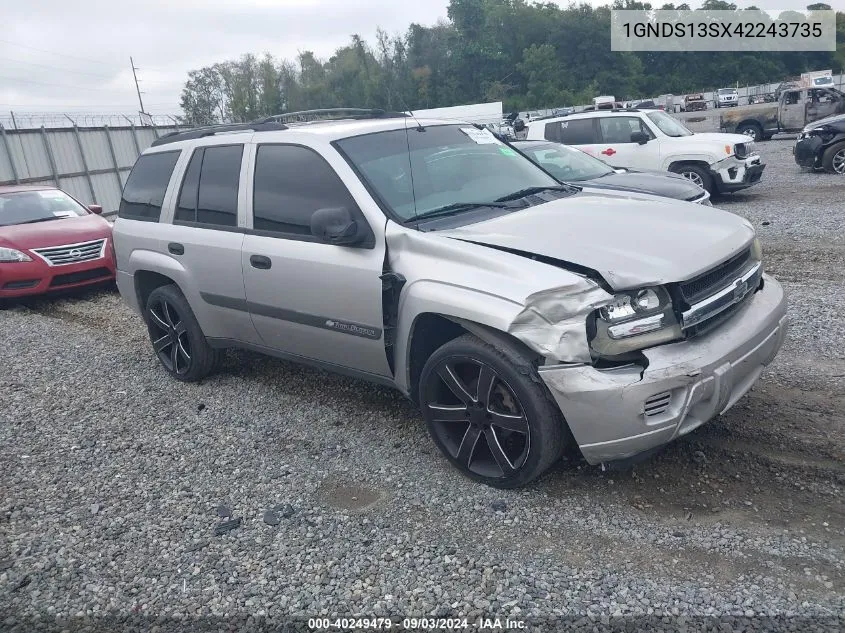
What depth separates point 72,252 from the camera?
9.00 m

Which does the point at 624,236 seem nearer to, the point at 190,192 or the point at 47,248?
the point at 190,192

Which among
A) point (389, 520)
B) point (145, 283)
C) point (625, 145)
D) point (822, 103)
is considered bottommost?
point (389, 520)

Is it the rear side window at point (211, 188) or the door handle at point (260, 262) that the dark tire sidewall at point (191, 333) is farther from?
the door handle at point (260, 262)

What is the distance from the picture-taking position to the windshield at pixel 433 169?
4.02 metres

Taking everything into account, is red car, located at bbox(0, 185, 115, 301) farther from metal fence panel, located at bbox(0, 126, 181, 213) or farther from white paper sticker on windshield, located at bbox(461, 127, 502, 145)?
metal fence panel, located at bbox(0, 126, 181, 213)

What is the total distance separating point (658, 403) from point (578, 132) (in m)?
10.8

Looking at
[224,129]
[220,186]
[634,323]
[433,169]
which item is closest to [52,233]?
[224,129]

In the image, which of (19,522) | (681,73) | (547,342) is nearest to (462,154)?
(547,342)

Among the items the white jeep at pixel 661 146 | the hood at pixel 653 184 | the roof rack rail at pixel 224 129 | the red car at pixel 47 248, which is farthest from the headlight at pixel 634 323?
the white jeep at pixel 661 146

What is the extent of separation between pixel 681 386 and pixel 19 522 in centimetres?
356

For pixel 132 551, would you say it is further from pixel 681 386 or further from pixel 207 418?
pixel 681 386

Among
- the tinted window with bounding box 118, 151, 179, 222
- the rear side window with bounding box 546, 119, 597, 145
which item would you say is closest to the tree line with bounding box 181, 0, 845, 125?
the rear side window with bounding box 546, 119, 597, 145

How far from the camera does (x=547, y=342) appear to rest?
120 inches

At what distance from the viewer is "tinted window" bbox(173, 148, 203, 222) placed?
5.03 meters
